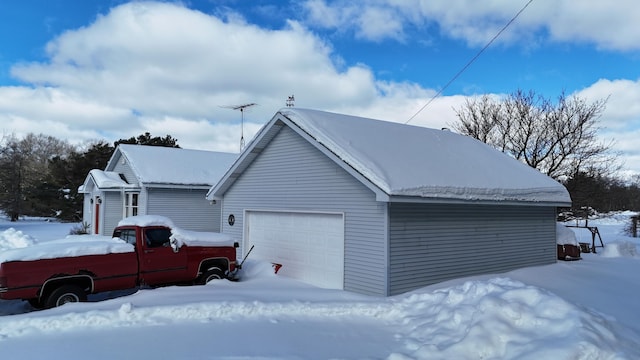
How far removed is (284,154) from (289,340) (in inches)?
289

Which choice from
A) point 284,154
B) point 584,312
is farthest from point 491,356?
point 284,154

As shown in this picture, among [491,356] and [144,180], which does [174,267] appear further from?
[144,180]

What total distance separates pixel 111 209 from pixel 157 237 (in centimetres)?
1564

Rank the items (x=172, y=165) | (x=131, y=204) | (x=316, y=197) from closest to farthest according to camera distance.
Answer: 1. (x=316, y=197)
2. (x=131, y=204)
3. (x=172, y=165)

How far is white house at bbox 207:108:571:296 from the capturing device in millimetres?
10930

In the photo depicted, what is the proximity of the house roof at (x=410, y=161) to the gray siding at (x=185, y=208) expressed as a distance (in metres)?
7.13

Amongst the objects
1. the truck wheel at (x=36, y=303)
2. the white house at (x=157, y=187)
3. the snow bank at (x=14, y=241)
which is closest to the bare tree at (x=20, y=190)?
the white house at (x=157, y=187)

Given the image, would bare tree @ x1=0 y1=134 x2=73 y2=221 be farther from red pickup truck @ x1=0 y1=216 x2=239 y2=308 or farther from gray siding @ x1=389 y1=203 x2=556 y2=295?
gray siding @ x1=389 y1=203 x2=556 y2=295

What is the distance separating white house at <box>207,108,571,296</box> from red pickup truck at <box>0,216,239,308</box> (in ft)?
7.40

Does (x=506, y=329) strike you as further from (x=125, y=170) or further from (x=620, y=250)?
(x=125, y=170)

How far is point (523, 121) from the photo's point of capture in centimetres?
3145

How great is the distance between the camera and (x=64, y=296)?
8961 mm

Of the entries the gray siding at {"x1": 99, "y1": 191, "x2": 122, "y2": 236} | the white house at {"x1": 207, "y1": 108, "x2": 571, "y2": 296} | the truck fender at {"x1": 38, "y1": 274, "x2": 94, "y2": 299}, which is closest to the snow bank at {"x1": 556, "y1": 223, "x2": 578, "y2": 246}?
the white house at {"x1": 207, "y1": 108, "x2": 571, "y2": 296}

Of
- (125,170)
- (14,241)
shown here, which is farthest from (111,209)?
(14,241)
